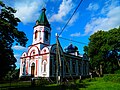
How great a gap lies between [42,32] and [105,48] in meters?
14.6

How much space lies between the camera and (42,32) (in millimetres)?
34625

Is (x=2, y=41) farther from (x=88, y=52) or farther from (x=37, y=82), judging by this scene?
(x=88, y=52)

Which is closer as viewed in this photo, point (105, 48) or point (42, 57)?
point (42, 57)

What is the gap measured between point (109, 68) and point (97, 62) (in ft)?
10.6

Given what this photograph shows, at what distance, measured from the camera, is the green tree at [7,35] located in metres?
16.4

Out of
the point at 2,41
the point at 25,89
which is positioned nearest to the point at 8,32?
the point at 2,41

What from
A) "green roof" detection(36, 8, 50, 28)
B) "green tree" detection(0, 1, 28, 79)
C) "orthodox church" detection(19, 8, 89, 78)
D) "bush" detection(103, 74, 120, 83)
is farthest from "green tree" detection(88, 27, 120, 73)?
"green tree" detection(0, 1, 28, 79)

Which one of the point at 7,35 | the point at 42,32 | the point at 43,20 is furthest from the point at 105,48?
the point at 7,35

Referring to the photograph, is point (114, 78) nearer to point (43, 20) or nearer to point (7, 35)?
point (43, 20)

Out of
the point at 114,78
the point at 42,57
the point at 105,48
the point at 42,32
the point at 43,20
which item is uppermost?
the point at 43,20

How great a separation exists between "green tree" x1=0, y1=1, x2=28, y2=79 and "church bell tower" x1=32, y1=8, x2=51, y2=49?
16.4 metres

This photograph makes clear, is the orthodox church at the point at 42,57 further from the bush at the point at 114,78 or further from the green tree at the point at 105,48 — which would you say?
the bush at the point at 114,78

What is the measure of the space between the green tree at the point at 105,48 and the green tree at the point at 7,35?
1007 inches

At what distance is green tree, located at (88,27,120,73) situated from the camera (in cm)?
3853
